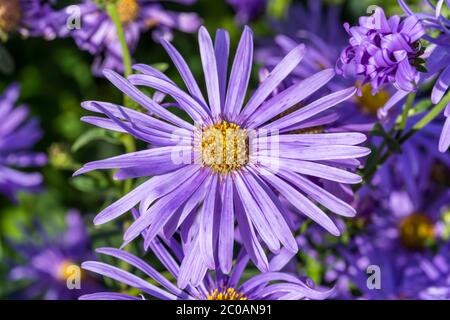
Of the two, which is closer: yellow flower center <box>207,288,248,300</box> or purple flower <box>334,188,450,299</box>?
yellow flower center <box>207,288,248,300</box>

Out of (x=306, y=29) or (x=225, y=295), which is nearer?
(x=225, y=295)

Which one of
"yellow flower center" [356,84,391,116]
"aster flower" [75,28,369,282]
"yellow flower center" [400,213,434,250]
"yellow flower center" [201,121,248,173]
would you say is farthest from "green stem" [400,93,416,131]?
"yellow flower center" [400,213,434,250]

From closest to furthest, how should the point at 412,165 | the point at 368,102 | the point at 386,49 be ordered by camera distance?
the point at 386,49, the point at 412,165, the point at 368,102

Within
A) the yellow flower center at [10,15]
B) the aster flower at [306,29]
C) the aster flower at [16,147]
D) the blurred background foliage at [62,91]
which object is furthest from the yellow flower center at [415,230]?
the yellow flower center at [10,15]

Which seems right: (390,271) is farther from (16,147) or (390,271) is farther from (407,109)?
(16,147)

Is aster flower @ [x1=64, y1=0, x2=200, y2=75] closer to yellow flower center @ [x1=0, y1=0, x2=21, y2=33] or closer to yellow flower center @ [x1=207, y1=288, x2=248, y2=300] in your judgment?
yellow flower center @ [x1=0, y1=0, x2=21, y2=33]

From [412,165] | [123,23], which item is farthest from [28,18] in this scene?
[412,165]

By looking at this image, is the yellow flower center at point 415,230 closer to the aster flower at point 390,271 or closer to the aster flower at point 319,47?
the aster flower at point 390,271
